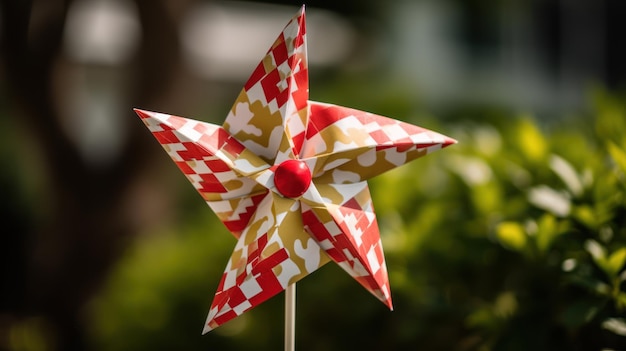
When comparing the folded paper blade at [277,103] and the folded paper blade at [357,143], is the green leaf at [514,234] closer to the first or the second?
the folded paper blade at [357,143]

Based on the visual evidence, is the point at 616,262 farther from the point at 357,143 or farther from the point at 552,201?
the point at 357,143

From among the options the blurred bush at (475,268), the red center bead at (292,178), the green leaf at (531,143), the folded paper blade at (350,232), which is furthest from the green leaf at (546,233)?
the red center bead at (292,178)

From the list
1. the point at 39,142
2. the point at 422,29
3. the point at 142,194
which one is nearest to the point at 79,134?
the point at 39,142

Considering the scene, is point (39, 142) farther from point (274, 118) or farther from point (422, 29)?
point (422, 29)

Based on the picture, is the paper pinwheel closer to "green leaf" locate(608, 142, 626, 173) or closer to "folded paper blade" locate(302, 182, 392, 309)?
"folded paper blade" locate(302, 182, 392, 309)

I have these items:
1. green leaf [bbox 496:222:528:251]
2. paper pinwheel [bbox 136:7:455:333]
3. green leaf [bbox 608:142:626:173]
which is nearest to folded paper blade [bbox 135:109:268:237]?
paper pinwheel [bbox 136:7:455:333]

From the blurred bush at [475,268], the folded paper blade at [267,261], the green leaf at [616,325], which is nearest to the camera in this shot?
the folded paper blade at [267,261]
